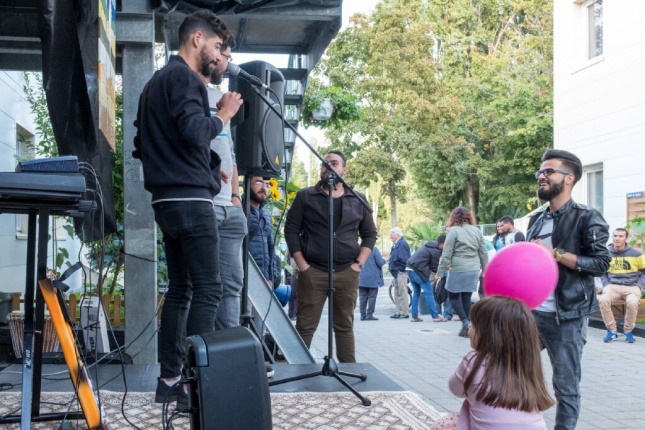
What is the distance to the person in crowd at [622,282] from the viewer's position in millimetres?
10570

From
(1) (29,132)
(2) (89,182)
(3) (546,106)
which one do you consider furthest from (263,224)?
(3) (546,106)

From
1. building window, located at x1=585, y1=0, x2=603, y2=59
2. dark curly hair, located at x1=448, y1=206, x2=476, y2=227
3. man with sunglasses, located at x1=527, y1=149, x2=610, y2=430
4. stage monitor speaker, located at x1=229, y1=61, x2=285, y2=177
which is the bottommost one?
man with sunglasses, located at x1=527, y1=149, x2=610, y2=430

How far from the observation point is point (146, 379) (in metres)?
4.81

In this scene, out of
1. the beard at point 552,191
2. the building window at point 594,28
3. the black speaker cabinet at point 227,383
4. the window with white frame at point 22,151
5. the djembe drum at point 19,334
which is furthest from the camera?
the building window at point 594,28

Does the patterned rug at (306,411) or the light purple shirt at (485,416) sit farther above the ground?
the light purple shirt at (485,416)

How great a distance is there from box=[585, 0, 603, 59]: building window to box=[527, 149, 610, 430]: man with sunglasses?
42.7 feet

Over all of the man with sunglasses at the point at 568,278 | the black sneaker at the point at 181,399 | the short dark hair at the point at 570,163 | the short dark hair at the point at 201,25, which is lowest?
the black sneaker at the point at 181,399

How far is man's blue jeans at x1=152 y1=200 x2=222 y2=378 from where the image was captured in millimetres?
3748

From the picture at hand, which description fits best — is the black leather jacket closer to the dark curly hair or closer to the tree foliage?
the dark curly hair

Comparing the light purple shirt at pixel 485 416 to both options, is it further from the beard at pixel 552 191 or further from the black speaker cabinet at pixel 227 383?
the beard at pixel 552 191

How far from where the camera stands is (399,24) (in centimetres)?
3375

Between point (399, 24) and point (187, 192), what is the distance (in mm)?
31436

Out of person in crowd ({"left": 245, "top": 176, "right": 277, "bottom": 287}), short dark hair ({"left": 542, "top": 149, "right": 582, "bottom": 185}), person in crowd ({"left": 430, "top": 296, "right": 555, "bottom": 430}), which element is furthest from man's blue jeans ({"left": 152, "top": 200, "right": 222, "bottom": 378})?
person in crowd ({"left": 245, "top": 176, "right": 277, "bottom": 287})

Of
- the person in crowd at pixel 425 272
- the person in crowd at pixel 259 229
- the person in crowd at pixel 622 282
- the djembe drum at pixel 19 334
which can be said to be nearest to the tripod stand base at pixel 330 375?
the person in crowd at pixel 259 229
